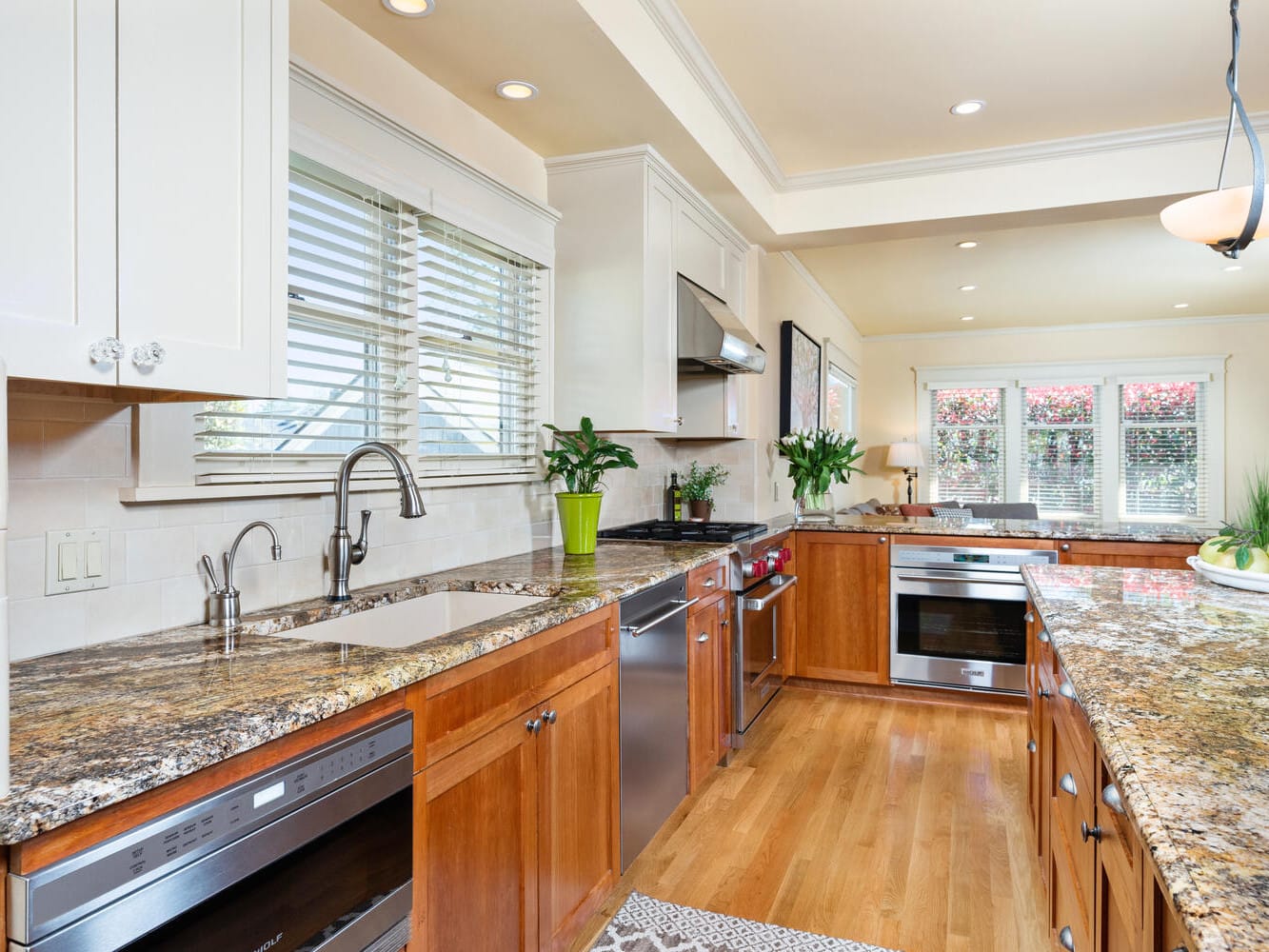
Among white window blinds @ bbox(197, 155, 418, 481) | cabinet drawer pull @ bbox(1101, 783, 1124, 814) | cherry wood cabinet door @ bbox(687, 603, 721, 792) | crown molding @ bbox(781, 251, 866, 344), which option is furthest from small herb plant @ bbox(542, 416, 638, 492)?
crown molding @ bbox(781, 251, 866, 344)

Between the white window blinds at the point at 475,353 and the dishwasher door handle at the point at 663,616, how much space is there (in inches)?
28.7

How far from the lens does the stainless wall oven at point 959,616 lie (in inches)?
158

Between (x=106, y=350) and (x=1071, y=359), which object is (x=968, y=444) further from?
(x=106, y=350)

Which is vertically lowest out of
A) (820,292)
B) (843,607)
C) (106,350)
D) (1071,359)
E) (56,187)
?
(843,607)

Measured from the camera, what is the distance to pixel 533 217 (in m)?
2.93

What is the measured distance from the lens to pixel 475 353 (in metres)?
2.60

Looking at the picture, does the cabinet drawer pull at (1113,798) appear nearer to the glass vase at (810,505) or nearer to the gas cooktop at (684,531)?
the gas cooktop at (684,531)

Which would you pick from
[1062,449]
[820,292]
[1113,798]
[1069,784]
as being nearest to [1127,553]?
[1069,784]

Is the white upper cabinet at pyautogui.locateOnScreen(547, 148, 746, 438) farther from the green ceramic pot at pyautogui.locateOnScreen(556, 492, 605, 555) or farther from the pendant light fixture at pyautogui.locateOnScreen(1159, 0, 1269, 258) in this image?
the pendant light fixture at pyautogui.locateOnScreen(1159, 0, 1269, 258)

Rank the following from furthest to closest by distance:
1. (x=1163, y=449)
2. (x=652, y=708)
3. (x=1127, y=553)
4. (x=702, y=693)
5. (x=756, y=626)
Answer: (x=1163, y=449), (x=1127, y=553), (x=756, y=626), (x=702, y=693), (x=652, y=708)

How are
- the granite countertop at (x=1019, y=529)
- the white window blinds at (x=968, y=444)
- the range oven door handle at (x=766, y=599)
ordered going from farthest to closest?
the white window blinds at (x=968, y=444) < the granite countertop at (x=1019, y=529) < the range oven door handle at (x=766, y=599)

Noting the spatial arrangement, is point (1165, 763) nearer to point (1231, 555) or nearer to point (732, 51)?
point (1231, 555)

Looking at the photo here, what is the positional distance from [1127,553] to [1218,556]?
1.82 meters

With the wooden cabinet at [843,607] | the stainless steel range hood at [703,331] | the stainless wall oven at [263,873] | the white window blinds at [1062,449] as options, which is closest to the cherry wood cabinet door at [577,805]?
the stainless wall oven at [263,873]
